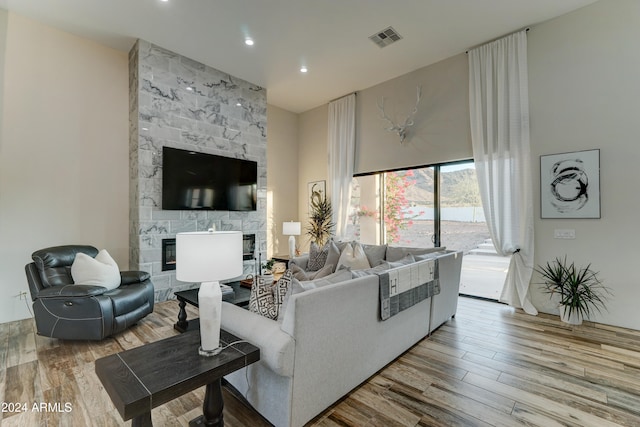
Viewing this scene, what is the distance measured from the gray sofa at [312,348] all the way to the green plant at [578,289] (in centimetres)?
259

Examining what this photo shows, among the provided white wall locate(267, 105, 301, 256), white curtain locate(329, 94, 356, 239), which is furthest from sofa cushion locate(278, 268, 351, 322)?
white wall locate(267, 105, 301, 256)

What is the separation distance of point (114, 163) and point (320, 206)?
149 inches

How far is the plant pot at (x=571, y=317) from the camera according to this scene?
344 cm

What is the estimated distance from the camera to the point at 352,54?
4.55 metres

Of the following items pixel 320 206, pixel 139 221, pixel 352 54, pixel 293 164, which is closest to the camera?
pixel 139 221

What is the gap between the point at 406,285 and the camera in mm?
2582

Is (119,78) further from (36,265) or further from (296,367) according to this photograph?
(296,367)

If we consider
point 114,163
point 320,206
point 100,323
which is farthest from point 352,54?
point 100,323

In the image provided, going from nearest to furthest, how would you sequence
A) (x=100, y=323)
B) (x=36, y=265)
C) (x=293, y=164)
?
(x=100, y=323) → (x=36, y=265) → (x=293, y=164)

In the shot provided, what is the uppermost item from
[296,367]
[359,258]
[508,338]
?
[359,258]

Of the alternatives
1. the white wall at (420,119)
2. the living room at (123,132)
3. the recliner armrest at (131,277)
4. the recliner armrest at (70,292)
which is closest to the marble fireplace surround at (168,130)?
the living room at (123,132)

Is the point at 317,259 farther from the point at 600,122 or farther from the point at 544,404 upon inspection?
the point at 600,122

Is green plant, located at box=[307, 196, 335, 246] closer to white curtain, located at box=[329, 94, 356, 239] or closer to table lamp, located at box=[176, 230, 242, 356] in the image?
white curtain, located at box=[329, 94, 356, 239]

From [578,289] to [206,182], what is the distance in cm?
545
